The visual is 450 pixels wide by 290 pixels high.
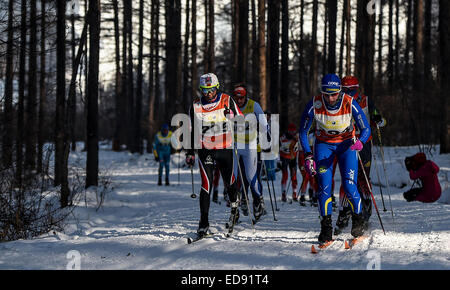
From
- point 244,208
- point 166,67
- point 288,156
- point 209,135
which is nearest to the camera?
point 209,135

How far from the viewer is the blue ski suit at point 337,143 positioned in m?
6.07

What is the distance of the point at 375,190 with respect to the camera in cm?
1369

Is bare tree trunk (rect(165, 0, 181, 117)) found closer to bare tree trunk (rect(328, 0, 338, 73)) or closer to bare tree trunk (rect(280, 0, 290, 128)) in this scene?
bare tree trunk (rect(280, 0, 290, 128))

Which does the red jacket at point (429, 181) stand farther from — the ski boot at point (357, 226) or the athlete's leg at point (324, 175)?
the athlete's leg at point (324, 175)

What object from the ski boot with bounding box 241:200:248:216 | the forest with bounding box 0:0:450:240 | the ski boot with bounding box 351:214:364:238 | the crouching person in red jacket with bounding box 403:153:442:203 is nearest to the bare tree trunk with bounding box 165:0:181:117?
the forest with bounding box 0:0:450:240

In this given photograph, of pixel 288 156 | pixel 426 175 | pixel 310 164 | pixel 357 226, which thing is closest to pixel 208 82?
pixel 310 164

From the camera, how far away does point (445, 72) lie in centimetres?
1560

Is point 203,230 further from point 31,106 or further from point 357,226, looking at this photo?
point 31,106

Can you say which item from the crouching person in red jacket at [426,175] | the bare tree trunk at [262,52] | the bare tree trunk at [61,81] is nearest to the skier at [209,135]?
the crouching person in red jacket at [426,175]

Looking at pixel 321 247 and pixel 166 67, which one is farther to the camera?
pixel 166 67

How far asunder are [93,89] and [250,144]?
7.01 metres

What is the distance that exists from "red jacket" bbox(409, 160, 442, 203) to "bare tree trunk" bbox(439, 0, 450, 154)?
19.9 feet
